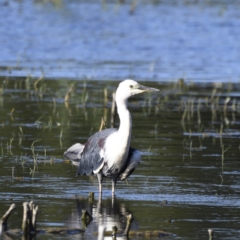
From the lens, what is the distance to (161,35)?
2950cm

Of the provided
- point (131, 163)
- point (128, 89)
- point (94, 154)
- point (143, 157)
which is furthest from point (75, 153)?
point (143, 157)

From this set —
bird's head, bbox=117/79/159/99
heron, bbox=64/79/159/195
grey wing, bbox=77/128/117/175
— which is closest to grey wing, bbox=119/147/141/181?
heron, bbox=64/79/159/195

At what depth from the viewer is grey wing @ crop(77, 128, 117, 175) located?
9.47m

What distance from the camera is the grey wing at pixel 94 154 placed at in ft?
31.1

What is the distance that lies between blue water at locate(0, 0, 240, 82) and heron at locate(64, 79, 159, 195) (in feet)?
33.0

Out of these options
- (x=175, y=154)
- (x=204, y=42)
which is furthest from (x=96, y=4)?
(x=175, y=154)

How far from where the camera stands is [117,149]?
9.30 m

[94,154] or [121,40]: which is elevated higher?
[121,40]

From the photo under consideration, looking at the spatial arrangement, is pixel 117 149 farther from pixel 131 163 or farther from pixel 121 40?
pixel 121 40

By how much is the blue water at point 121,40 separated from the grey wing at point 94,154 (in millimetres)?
9912

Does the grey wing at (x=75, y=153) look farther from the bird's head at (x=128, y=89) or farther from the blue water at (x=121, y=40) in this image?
the blue water at (x=121, y=40)

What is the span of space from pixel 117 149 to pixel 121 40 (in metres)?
18.9

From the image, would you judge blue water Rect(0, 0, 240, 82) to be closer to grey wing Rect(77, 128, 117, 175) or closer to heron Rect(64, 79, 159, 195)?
grey wing Rect(77, 128, 117, 175)

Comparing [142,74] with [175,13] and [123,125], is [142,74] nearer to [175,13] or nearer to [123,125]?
[123,125]
